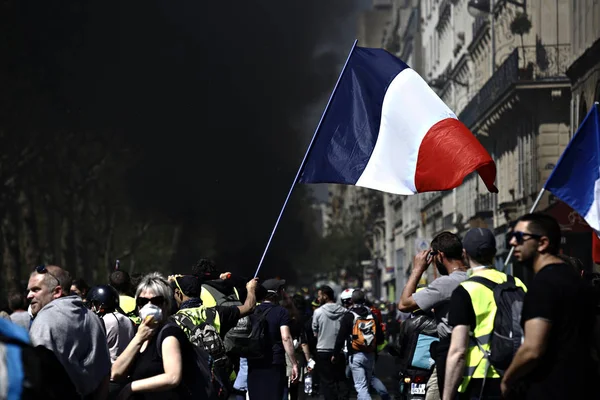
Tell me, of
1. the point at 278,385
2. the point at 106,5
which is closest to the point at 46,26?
the point at 106,5

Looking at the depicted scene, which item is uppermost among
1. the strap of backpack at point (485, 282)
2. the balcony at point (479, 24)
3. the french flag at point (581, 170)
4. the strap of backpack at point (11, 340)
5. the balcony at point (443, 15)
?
the balcony at point (443, 15)

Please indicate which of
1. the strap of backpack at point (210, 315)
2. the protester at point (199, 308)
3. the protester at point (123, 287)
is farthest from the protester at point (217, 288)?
the strap of backpack at point (210, 315)

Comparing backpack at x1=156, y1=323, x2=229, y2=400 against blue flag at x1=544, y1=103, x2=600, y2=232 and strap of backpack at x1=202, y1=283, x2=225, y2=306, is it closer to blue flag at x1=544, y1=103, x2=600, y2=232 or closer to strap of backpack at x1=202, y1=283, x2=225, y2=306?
blue flag at x1=544, y1=103, x2=600, y2=232

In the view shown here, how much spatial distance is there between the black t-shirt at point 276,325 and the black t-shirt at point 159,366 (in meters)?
4.34

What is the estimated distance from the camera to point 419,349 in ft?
28.9

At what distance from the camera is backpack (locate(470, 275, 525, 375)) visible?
5805 millimetres

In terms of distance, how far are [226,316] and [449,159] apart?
1.76 m

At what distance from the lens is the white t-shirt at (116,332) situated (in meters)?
7.06

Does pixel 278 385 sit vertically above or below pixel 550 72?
below

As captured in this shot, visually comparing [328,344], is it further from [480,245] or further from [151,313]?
[151,313]

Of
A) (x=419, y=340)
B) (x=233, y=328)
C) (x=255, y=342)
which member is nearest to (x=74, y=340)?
(x=419, y=340)

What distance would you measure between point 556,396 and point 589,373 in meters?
0.17

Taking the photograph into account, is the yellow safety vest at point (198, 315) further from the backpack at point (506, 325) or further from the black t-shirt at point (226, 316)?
the backpack at point (506, 325)

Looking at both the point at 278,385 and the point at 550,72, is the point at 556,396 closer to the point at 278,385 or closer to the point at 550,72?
the point at 278,385
